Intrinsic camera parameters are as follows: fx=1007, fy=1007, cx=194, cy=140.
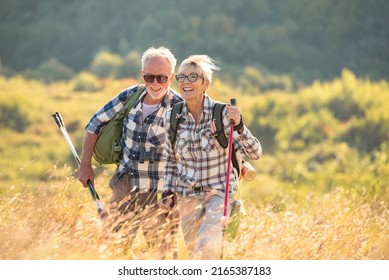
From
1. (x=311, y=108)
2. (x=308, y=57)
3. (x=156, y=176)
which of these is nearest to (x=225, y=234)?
(x=156, y=176)

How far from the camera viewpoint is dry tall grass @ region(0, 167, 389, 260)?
6930mm

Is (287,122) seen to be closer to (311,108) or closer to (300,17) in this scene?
(311,108)

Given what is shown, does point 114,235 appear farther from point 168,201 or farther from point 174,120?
point 174,120

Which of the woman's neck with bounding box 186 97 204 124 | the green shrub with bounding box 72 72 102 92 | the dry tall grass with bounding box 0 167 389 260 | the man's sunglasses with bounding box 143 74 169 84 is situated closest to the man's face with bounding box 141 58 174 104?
the man's sunglasses with bounding box 143 74 169 84

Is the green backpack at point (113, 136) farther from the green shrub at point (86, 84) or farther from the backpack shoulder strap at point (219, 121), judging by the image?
the green shrub at point (86, 84)

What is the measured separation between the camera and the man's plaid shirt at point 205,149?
701 cm

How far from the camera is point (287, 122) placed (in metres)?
38.2

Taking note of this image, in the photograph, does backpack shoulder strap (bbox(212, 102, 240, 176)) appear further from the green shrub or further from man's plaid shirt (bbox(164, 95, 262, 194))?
the green shrub

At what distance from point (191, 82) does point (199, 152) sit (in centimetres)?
49

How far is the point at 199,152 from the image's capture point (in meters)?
7.04

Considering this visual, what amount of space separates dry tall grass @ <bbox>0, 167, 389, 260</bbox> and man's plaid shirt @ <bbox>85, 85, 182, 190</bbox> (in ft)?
1.57

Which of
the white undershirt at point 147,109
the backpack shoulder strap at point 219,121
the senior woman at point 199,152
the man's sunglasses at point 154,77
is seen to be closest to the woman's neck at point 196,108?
the senior woman at point 199,152

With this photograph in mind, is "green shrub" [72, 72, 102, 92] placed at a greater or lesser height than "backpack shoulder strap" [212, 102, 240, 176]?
lesser
